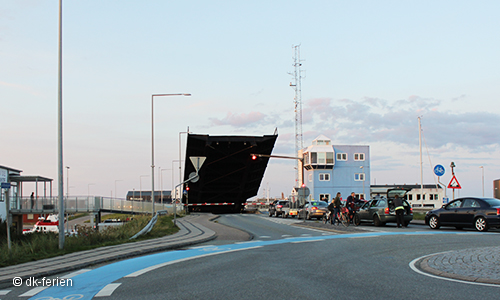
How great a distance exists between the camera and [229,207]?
53969 millimetres

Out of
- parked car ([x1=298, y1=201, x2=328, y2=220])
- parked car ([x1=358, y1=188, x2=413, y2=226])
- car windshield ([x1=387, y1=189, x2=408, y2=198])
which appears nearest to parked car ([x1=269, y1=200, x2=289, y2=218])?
parked car ([x1=298, y1=201, x2=328, y2=220])

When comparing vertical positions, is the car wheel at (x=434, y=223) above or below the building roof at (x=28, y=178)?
below

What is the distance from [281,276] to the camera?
799 centimetres

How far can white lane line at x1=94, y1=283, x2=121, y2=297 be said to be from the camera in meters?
6.68

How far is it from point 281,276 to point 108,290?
9.20 ft

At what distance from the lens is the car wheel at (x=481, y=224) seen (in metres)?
18.5

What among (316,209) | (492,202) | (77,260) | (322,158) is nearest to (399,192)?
(492,202)

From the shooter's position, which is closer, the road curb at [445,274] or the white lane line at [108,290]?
the white lane line at [108,290]

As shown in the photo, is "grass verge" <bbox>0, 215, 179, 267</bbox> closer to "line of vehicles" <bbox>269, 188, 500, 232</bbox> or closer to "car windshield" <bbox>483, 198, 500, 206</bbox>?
"line of vehicles" <bbox>269, 188, 500, 232</bbox>

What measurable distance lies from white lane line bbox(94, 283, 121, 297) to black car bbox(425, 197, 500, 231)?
15.7 meters

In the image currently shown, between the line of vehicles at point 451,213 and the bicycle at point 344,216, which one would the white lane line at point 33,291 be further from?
the bicycle at point 344,216

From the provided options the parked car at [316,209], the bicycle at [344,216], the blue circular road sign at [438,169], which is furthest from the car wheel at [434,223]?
the parked car at [316,209]

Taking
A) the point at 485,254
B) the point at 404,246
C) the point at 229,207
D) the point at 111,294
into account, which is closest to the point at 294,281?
the point at 111,294

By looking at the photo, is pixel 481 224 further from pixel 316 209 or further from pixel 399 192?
pixel 316 209
